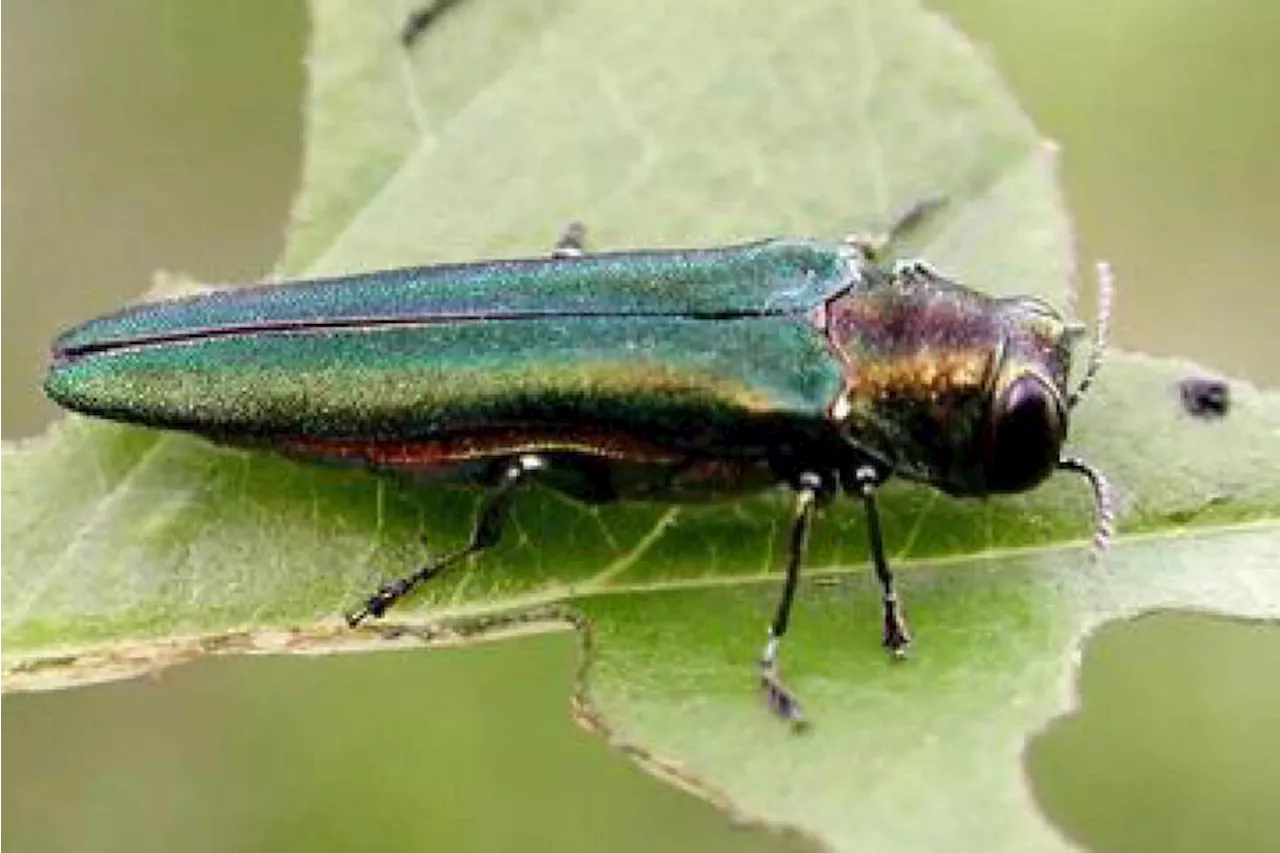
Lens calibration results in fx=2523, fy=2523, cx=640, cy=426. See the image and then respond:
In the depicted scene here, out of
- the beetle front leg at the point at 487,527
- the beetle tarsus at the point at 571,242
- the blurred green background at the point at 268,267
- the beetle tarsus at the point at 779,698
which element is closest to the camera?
the beetle tarsus at the point at 779,698

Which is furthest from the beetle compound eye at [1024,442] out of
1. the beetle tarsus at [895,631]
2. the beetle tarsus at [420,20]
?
the beetle tarsus at [420,20]

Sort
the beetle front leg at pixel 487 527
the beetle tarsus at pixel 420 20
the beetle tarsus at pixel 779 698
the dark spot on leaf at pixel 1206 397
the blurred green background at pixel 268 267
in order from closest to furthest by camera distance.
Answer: the beetle tarsus at pixel 779 698 → the beetle front leg at pixel 487 527 → the dark spot on leaf at pixel 1206 397 → the beetle tarsus at pixel 420 20 → the blurred green background at pixel 268 267

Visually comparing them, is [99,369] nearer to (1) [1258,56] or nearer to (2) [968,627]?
(2) [968,627]

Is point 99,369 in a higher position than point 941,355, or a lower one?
higher

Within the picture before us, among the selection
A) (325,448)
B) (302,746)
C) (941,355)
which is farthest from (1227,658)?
(325,448)

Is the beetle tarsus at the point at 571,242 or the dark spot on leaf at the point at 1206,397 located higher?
the beetle tarsus at the point at 571,242

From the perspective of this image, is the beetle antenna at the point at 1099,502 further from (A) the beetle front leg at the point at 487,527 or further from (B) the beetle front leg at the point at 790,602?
(A) the beetle front leg at the point at 487,527

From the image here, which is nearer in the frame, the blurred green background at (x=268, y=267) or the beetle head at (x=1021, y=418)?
the beetle head at (x=1021, y=418)
